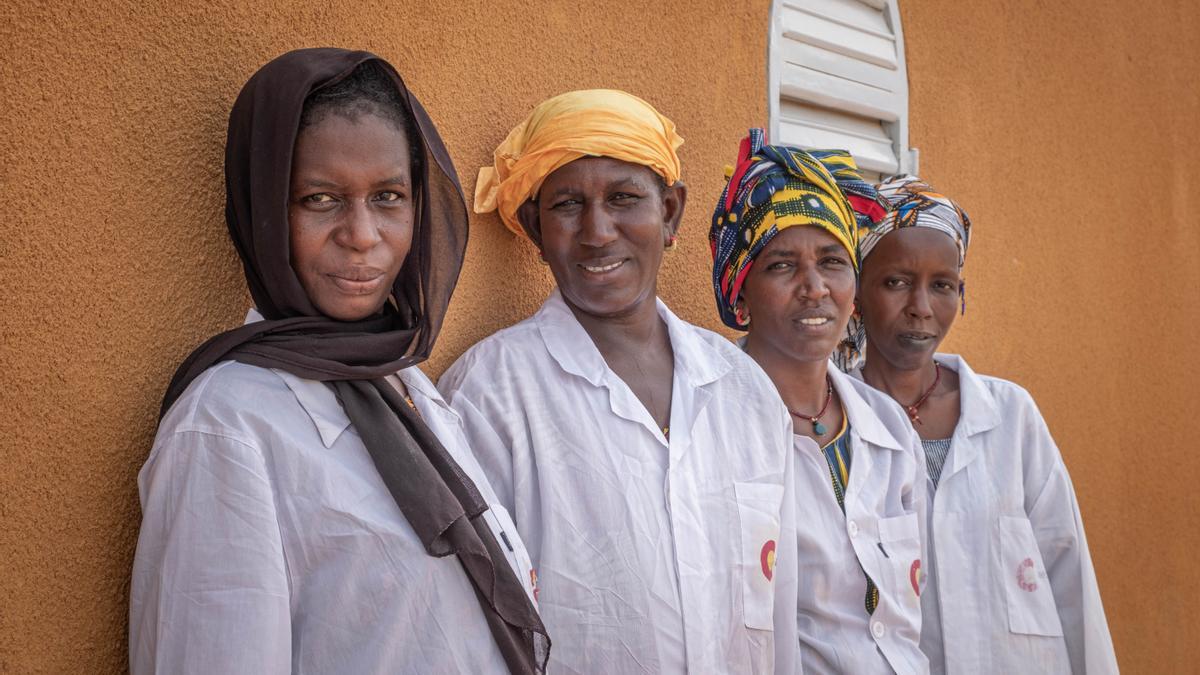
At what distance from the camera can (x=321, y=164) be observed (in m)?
Result: 2.03

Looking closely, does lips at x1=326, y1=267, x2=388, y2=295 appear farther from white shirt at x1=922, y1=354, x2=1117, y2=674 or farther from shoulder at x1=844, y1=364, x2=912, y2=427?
white shirt at x1=922, y1=354, x2=1117, y2=674

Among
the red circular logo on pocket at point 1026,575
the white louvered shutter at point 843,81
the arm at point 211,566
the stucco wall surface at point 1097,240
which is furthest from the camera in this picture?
the stucco wall surface at point 1097,240

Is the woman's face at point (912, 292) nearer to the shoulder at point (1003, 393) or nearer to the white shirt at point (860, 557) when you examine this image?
the shoulder at point (1003, 393)

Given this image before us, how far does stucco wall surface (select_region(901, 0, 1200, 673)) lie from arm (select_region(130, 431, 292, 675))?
148 inches

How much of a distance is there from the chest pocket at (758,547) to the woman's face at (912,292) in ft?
3.35

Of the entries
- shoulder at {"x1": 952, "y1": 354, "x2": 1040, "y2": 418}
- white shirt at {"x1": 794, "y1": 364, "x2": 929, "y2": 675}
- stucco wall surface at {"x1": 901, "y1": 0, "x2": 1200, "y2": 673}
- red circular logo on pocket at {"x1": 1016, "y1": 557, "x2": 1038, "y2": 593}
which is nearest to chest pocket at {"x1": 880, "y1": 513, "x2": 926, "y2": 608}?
white shirt at {"x1": 794, "y1": 364, "x2": 929, "y2": 675}

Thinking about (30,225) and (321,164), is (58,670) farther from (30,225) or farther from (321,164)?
(321,164)

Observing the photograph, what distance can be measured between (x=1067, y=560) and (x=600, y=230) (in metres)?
1.96

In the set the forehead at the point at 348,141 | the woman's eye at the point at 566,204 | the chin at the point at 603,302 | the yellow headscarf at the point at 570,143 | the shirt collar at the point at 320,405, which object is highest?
the yellow headscarf at the point at 570,143

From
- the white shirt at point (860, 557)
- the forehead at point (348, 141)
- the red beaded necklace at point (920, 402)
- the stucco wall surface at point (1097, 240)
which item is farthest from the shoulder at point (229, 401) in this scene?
the stucco wall surface at point (1097, 240)

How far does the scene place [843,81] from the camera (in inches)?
173

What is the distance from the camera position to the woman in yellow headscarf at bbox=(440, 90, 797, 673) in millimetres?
2549

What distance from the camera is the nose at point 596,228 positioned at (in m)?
2.79

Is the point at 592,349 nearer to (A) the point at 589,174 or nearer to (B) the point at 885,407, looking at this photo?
(A) the point at 589,174
